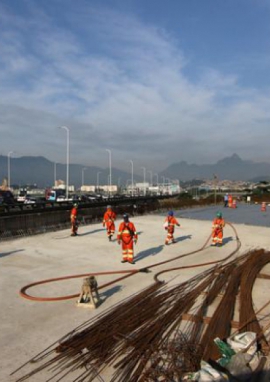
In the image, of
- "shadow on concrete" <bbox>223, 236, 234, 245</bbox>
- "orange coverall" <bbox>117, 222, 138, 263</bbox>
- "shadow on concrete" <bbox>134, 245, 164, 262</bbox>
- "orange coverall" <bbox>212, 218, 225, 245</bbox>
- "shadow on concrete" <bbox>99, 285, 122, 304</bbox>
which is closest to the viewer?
"shadow on concrete" <bbox>99, 285, 122, 304</bbox>

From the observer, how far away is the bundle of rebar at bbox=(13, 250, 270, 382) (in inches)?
195

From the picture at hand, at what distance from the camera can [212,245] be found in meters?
15.1

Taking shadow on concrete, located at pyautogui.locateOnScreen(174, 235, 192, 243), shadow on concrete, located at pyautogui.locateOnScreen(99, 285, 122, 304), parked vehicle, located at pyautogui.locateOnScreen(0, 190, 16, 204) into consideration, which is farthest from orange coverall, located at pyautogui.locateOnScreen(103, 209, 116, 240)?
parked vehicle, located at pyautogui.locateOnScreen(0, 190, 16, 204)

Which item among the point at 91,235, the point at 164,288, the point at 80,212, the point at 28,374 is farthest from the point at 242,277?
the point at 80,212

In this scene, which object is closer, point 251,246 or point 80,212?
point 251,246

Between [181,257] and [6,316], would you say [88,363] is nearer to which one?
[6,316]

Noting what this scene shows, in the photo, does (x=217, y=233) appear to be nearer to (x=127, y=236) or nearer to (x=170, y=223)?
(x=170, y=223)

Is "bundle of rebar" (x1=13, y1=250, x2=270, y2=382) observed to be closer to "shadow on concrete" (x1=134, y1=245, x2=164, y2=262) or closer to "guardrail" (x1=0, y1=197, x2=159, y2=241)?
"shadow on concrete" (x1=134, y1=245, x2=164, y2=262)

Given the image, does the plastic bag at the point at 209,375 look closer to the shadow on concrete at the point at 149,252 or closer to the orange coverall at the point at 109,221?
the shadow on concrete at the point at 149,252

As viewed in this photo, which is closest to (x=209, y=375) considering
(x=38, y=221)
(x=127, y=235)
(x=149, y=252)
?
(x=127, y=235)

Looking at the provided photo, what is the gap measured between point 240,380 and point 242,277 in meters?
5.05

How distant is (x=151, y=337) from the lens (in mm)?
5758

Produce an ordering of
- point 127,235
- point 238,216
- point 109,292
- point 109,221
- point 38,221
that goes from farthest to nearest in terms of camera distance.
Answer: point 238,216 < point 38,221 < point 109,221 < point 127,235 < point 109,292

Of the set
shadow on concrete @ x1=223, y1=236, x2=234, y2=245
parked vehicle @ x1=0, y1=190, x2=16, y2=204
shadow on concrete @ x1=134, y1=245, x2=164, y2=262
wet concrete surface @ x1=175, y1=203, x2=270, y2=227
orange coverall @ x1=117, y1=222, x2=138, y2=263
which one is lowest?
shadow on concrete @ x1=134, y1=245, x2=164, y2=262
